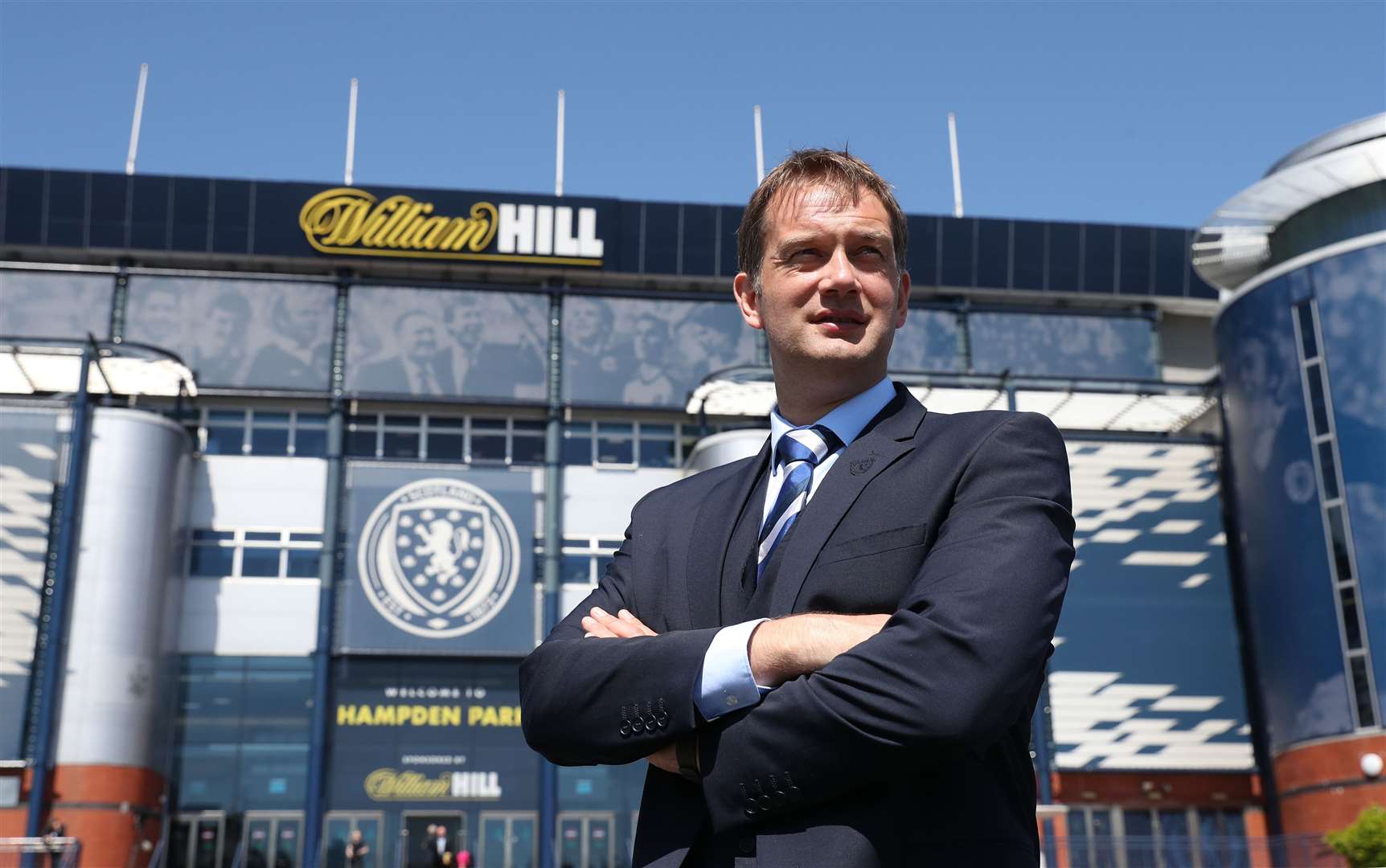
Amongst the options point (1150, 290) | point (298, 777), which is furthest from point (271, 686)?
point (1150, 290)

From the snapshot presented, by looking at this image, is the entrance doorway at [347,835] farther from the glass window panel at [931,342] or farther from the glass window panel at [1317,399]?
the glass window panel at [1317,399]

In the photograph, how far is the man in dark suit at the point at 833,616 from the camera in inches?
83.5

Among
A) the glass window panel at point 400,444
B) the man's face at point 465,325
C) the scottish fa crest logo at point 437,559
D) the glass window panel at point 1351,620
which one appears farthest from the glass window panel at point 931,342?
the glass window panel at point 400,444

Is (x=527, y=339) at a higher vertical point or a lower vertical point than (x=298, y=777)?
higher

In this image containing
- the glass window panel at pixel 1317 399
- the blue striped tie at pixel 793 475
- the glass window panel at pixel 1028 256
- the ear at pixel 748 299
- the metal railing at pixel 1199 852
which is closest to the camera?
the blue striped tie at pixel 793 475

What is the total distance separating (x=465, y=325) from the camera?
119ft

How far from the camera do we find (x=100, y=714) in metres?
29.7

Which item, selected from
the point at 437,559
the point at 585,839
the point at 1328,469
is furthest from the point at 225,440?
the point at 1328,469

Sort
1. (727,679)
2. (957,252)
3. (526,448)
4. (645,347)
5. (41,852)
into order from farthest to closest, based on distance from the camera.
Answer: (957,252) < (645,347) < (526,448) < (41,852) < (727,679)

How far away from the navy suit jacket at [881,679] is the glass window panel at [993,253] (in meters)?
36.9

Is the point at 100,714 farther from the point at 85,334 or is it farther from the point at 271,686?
the point at 85,334

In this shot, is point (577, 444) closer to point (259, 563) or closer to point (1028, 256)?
point (259, 563)

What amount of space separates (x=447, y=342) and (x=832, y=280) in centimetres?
3413

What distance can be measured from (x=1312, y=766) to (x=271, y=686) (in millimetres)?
24238
